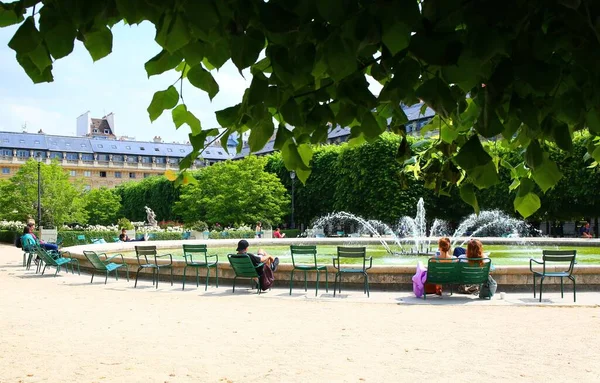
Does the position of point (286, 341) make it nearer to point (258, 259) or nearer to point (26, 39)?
point (258, 259)

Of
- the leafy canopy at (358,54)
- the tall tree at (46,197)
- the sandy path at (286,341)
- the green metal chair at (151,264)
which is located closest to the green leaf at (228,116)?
the leafy canopy at (358,54)

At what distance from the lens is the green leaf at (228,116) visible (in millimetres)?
2410

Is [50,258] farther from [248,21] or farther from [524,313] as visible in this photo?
[248,21]

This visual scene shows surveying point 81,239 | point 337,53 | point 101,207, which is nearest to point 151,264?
point 337,53

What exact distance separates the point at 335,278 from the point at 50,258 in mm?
8619

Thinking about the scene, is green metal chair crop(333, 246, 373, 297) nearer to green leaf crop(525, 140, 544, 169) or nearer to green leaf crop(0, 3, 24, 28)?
green leaf crop(525, 140, 544, 169)

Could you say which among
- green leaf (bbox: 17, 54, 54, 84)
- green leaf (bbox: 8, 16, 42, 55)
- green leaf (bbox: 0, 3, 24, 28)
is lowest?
green leaf (bbox: 17, 54, 54, 84)

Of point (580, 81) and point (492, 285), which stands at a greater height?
point (580, 81)

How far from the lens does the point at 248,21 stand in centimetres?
217

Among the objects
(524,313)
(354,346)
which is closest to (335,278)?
(524,313)

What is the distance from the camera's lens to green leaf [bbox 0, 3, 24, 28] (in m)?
2.08

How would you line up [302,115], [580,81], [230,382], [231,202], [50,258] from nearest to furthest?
[580,81] < [302,115] < [230,382] < [50,258] < [231,202]

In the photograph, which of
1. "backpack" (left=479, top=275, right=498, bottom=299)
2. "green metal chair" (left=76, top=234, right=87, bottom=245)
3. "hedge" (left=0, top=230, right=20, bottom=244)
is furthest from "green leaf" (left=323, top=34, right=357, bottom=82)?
"hedge" (left=0, top=230, right=20, bottom=244)

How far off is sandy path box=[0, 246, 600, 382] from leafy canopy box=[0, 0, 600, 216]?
A: 4217 millimetres
